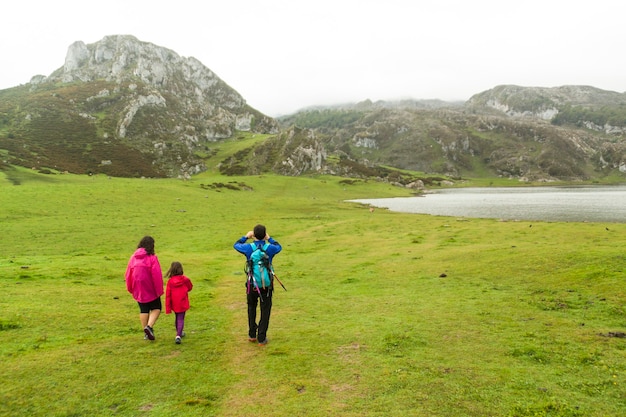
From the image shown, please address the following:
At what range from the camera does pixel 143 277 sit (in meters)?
12.8

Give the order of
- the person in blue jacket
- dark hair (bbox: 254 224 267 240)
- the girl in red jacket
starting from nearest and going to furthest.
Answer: dark hair (bbox: 254 224 267 240)
the person in blue jacket
the girl in red jacket

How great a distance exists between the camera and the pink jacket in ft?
42.0

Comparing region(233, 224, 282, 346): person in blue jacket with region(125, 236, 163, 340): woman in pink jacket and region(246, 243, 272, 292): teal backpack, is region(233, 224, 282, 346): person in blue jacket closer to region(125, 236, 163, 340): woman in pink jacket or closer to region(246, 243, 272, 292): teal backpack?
region(246, 243, 272, 292): teal backpack

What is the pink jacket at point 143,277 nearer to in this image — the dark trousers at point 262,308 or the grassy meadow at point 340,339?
the grassy meadow at point 340,339

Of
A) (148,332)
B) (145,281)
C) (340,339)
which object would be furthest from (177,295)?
(340,339)

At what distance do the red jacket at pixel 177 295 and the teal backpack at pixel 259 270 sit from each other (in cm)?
231

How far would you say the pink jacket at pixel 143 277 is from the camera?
12812mm

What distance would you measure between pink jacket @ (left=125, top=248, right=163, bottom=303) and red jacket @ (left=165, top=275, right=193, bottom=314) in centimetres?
41

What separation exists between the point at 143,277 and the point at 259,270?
163 inches

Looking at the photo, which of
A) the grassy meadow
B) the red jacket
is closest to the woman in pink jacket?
the red jacket

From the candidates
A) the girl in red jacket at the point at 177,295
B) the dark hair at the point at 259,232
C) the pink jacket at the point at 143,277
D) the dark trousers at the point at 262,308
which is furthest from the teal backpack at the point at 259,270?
the pink jacket at the point at 143,277

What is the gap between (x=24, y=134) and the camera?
509 feet

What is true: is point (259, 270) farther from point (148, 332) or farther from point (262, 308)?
point (148, 332)

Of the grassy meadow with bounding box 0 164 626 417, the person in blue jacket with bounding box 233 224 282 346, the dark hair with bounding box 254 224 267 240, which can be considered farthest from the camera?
the person in blue jacket with bounding box 233 224 282 346
